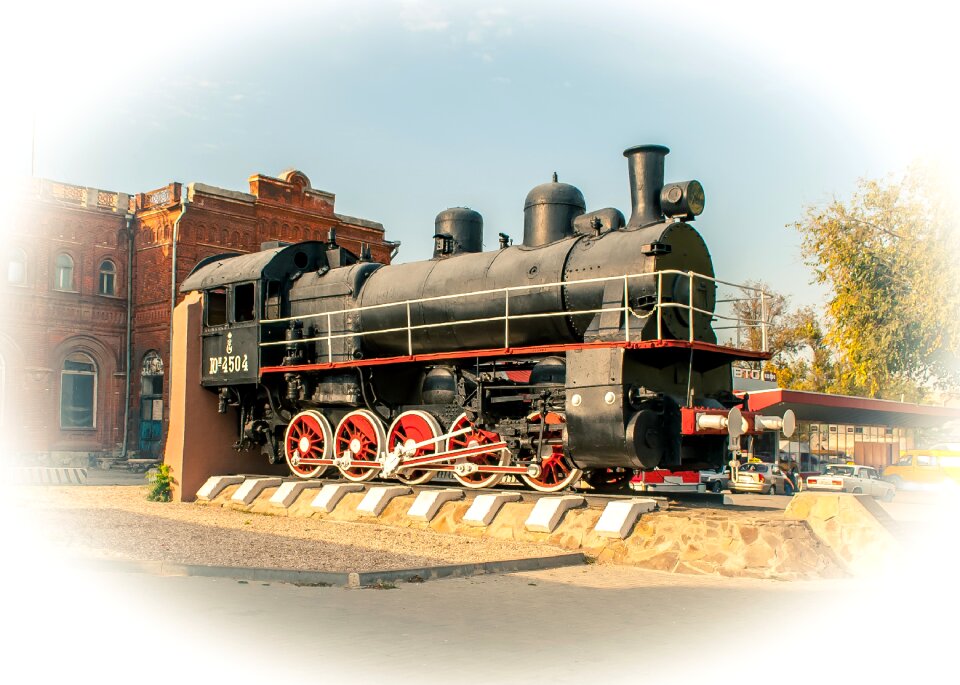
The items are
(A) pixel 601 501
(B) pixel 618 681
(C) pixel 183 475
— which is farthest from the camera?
(C) pixel 183 475

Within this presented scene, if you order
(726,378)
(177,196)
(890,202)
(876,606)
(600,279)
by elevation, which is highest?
(177,196)

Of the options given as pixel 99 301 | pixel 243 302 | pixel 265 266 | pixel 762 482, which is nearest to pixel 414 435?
pixel 265 266

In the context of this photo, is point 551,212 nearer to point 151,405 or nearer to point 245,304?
point 245,304

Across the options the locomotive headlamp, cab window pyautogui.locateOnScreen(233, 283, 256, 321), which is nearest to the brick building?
cab window pyautogui.locateOnScreen(233, 283, 256, 321)

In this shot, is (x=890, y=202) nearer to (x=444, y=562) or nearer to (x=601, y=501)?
(x=601, y=501)

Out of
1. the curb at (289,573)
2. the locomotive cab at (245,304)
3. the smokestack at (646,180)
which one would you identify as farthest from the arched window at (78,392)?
the smokestack at (646,180)

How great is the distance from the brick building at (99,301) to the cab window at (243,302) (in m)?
18.1

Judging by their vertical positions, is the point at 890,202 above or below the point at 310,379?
above

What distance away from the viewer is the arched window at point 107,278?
3647 centimetres

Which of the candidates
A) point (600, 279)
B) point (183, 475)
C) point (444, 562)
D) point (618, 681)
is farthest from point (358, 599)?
point (183, 475)

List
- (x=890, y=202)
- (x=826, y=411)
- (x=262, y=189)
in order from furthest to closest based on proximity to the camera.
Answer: (x=262, y=189) → (x=826, y=411) → (x=890, y=202)

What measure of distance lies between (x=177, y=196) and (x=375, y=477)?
23.6 meters

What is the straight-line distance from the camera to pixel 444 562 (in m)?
10.5

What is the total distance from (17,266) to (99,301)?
10.4 ft
